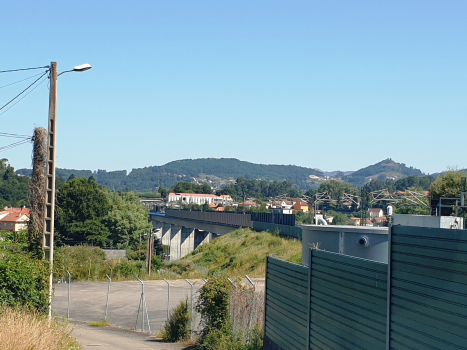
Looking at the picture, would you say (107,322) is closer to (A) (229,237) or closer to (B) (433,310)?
(B) (433,310)

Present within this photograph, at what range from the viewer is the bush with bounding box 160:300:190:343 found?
64.2ft

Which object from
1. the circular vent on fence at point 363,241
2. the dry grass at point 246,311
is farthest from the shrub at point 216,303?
the circular vent on fence at point 363,241

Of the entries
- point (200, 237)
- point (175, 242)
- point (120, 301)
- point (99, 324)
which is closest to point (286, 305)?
point (99, 324)

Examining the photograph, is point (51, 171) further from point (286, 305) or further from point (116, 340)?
point (286, 305)

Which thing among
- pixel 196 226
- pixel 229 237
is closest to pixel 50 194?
pixel 229 237

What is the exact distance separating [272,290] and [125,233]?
72.4 metres

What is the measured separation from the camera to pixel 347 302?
909 cm

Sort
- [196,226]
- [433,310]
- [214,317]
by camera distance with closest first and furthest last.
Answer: [433,310]
[214,317]
[196,226]

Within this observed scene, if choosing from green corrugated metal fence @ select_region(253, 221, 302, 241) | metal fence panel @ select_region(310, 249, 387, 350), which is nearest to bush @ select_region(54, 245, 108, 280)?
green corrugated metal fence @ select_region(253, 221, 302, 241)

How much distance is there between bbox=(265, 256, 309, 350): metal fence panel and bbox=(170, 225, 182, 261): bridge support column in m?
91.3

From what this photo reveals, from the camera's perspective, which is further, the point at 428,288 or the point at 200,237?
the point at 200,237

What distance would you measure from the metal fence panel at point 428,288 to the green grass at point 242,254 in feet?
98.5

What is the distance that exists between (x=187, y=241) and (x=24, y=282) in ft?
286

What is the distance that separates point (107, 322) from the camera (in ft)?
88.4
